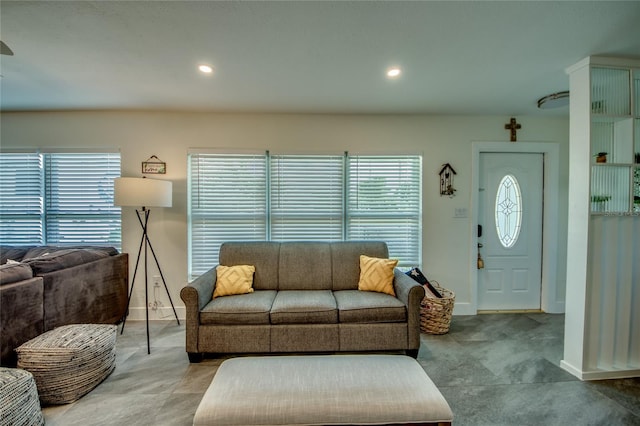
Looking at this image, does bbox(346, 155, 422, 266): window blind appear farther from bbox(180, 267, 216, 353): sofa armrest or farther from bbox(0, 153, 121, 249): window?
bbox(0, 153, 121, 249): window

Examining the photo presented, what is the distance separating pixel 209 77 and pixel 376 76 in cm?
144

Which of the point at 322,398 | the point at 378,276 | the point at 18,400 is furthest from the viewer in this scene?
the point at 378,276

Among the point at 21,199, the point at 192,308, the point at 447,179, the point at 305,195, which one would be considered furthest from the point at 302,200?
the point at 21,199

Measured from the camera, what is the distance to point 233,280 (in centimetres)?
269

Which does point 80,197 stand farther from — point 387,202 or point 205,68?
point 387,202

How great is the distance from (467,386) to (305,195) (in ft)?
7.74

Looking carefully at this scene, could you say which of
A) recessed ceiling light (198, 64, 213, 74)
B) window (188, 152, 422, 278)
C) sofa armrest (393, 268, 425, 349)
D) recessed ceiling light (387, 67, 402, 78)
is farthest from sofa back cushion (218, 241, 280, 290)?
recessed ceiling light (387, 67, 402, 78)

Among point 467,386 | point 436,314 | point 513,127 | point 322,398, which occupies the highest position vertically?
point 513,127

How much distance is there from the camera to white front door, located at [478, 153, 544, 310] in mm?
3436

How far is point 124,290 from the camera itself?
316cm

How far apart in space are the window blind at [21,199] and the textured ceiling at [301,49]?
69 centimetres

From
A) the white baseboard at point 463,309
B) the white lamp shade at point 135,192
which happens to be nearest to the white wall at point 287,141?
the white baseboard at point 463,309

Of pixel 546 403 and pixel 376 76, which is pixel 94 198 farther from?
pixel 546 403

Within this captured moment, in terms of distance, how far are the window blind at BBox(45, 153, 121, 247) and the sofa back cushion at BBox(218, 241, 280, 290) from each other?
1495 mm
